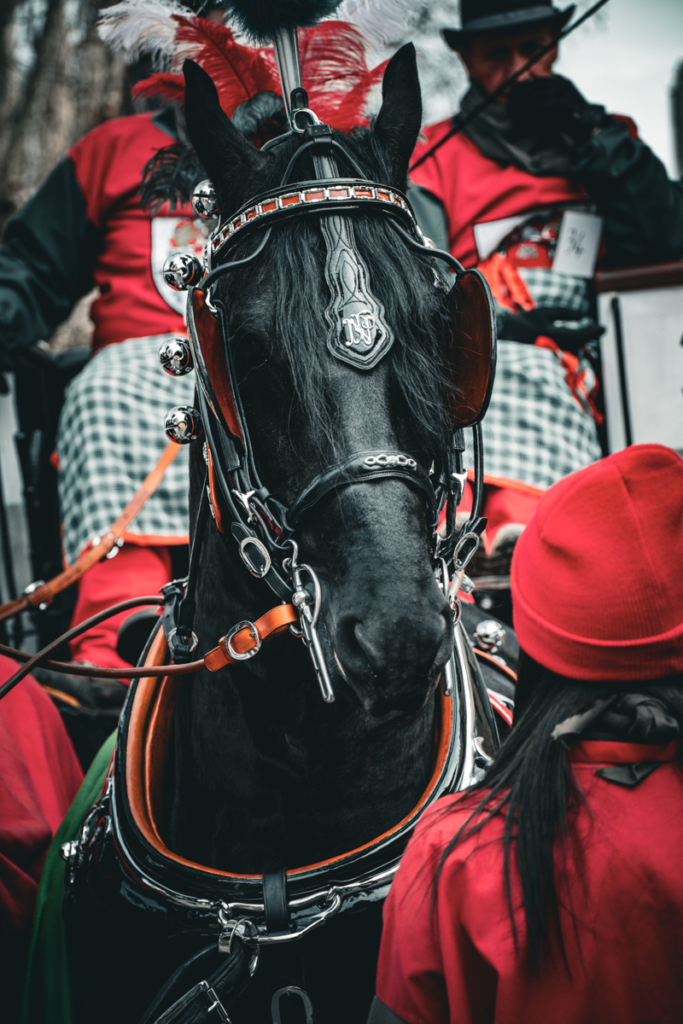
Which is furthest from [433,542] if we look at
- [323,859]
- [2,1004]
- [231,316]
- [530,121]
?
[530,121]

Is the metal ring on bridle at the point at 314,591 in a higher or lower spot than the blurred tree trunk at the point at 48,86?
lower

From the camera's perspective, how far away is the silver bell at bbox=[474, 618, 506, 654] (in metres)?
1.80

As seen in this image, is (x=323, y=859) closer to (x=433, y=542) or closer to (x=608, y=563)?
(x=433, y=542)

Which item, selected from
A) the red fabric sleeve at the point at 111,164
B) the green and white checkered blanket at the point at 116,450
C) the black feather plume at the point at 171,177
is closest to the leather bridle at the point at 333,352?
the black feather plume at the point at 171,177

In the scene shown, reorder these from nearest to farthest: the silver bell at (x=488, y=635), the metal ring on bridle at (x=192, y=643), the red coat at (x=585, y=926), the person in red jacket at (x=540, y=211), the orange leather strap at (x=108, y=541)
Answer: the red coat at (x=585, y=926) → the metal ring on bridle at (x=192, y=643) → the silver bell at (x=488, y=635) → the orange leather strap at (x=108, y=541) → the person in red jacket at (x=540, y=211)

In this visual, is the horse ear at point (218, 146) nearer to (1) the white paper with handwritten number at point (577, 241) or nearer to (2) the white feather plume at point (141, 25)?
(2) the white feather plume at point (141, 25)

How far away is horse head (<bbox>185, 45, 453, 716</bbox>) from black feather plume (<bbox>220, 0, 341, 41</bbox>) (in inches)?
7.3

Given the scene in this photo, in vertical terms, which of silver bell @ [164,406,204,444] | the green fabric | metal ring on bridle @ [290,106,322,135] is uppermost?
metal ring on bridle @ [290,106,322,135]

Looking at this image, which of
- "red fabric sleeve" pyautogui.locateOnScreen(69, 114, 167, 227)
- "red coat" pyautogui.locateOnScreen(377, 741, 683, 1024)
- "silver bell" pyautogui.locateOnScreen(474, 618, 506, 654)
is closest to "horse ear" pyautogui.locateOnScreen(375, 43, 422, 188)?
"red coat" pyautogui.locateOnScreen(377, 741, 683, 1024)

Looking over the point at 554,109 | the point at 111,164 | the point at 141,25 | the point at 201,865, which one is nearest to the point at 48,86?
the point at 111,164

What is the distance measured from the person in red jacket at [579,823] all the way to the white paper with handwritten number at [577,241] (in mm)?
2041

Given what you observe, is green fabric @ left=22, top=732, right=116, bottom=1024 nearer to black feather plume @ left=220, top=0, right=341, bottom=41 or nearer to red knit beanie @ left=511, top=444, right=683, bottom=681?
red knit beanie @ left=511, top=444, right=683, bottom=681

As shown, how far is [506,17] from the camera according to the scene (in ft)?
9.14

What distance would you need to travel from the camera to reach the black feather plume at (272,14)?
1.22m
